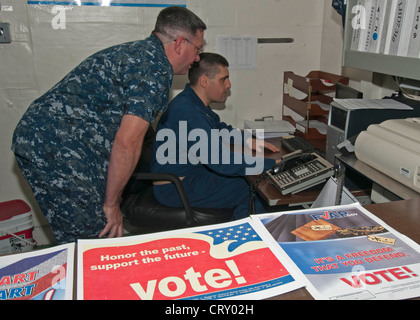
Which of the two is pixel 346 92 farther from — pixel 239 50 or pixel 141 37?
pixel 141 37

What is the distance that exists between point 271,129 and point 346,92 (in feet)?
1.80

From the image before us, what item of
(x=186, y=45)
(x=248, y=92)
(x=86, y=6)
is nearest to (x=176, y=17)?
(x=186, y=45)

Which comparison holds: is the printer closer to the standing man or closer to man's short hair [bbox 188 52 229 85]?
the standing man

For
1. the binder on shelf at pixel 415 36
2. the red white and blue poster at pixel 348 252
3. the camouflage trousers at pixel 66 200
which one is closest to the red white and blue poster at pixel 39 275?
the red white and blue poster at pixel 348 252

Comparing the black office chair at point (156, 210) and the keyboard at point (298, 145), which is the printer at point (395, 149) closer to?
the keyboard at point (298, 145)

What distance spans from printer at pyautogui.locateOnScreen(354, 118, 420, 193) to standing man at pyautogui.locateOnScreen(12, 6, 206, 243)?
784 mm

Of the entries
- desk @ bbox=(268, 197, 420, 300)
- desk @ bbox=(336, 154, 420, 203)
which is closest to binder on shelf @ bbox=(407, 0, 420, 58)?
desk @ bbox=(336, 154, 420, 203)

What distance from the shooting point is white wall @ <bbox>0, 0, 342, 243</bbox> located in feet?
7.47

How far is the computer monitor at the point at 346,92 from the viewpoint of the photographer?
1.86m

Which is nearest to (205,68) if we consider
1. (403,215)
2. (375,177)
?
(375,177)

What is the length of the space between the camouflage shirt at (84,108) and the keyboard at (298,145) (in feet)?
2.78

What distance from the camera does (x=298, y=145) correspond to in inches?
80.7
